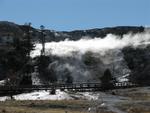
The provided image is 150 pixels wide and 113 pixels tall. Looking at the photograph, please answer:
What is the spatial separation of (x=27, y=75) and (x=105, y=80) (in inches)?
906

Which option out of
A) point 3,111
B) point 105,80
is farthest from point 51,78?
point 3,111

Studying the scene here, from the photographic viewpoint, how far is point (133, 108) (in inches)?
3044

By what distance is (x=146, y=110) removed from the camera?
77.4 metres

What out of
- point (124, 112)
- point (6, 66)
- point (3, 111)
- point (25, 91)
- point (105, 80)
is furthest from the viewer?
point (6, 66)

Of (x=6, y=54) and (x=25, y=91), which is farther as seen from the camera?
(x=6, y=54)

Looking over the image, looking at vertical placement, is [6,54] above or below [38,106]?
above

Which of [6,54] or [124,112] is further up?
[6,54]

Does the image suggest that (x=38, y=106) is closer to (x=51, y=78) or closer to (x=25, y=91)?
(x=25, y=91)

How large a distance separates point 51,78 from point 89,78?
24738 millimetres

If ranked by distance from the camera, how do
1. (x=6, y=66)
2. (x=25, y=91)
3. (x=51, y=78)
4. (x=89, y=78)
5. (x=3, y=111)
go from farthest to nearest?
(x=89, y=78) → (x=51, y=78) → (x=6, y=66) → (x=25, y=91) → (x=3, y=111)

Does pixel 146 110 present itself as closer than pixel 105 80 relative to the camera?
Yes

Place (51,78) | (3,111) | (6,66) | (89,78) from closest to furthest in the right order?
(3,111) → (6,66) → (51,78) → (89,78)

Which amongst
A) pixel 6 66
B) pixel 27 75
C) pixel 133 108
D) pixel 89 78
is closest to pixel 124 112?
pixel 133 108

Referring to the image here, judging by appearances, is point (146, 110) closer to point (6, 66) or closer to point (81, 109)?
point (81, 109)
